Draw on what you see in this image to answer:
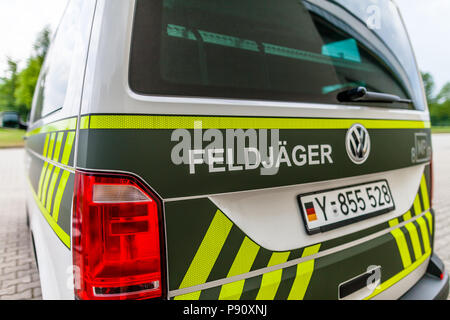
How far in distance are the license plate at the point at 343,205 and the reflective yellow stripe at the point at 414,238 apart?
0.19 meters

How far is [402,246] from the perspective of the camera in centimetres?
160

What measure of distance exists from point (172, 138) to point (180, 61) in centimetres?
29

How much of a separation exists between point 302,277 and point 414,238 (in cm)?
86

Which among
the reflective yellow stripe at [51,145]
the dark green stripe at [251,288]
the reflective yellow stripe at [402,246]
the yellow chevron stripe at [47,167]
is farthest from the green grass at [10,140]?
the reflective yellow stripe at [402,246]

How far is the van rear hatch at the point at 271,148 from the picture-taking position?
957mm

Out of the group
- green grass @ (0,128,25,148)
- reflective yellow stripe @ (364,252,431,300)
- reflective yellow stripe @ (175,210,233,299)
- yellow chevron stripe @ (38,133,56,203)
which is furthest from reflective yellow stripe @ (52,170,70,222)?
green grass @ (0,128,25,148)

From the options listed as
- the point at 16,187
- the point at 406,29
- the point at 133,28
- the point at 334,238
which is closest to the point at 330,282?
the point at 334,238

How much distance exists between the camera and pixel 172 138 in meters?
0.94

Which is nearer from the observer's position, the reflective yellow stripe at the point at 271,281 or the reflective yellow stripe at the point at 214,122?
the reflective yellow stripe at the point at 214,122

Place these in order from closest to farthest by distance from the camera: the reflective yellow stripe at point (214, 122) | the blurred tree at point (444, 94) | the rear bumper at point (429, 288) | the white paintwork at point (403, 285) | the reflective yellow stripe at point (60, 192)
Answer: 1. the reflective yellow stripe at point (214, 122)
2. the reflective yellow stripe at point (60, 192)
3. the white paintwork at point (403, 285)
4. the rear bumper at point (429, 288)
5. the blurred tree at point (444, 94)

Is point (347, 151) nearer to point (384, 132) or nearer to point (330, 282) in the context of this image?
point (384, 132)

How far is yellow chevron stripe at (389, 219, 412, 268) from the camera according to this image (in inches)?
61.9

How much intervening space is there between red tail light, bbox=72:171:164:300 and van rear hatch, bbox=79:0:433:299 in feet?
0.15

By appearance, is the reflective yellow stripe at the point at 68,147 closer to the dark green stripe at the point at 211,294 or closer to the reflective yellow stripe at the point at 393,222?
→ the dark green stripe at the point at 211,294
